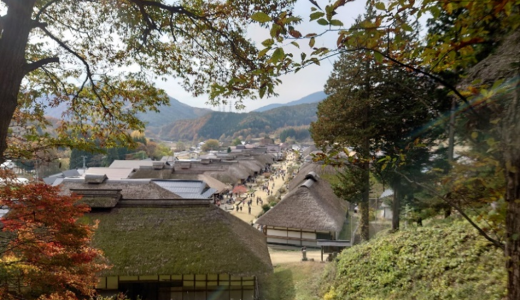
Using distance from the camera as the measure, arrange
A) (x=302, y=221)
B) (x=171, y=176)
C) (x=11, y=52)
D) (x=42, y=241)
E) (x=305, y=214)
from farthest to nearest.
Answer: (x=171, y=176) < (x=305, y=214) < (x=302, y=221) < (x=42, y=241) < (x=11, y=52)

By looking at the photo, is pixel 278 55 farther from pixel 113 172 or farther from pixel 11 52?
pixel 113 172

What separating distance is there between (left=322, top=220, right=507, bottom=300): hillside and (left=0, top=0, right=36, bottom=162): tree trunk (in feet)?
23.5

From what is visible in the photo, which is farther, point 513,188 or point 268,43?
point 513,188

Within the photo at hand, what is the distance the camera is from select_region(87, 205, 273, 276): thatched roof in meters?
9.34

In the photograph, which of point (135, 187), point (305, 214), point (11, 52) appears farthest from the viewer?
point (135, 187)

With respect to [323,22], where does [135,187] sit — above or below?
below

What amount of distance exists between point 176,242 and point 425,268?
26.0 ft

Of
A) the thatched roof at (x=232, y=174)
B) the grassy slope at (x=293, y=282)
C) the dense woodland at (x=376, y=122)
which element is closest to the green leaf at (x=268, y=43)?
the dense woodland at (x=376, y=122)

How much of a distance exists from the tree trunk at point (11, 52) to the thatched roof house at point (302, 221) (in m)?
17.3

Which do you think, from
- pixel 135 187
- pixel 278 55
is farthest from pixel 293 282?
pixel 135 187

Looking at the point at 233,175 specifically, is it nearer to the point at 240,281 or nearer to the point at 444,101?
the point at 240,281

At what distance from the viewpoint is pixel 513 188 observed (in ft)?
5.70

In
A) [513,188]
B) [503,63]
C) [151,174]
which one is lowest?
[151,174]

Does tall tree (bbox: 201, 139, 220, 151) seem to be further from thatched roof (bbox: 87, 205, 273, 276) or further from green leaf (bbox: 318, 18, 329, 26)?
green leaf (bbox: 318, 18, 329, 26)
